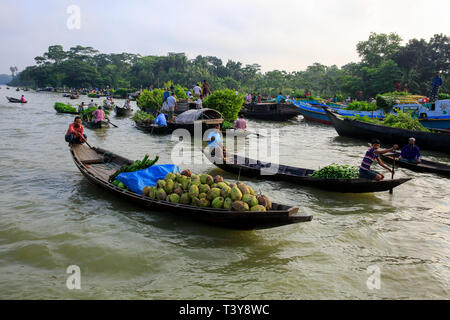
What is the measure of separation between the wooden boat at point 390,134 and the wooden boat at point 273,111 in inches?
285

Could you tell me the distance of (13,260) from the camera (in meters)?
4.64

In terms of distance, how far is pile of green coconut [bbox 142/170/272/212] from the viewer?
4.93 meters

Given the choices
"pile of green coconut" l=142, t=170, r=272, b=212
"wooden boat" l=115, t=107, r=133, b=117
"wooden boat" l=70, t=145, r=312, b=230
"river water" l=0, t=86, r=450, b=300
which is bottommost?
"river water" l=0, t=86, r=450, b=300

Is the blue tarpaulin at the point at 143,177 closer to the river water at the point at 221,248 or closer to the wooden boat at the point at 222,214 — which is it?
the wooden boat at the point at 222,214

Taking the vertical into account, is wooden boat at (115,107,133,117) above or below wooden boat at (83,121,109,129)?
above

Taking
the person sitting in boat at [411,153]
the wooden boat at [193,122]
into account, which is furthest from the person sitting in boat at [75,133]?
the person sitting in boat at [411,153]

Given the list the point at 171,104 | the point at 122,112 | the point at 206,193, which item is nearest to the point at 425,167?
the point at 206,193

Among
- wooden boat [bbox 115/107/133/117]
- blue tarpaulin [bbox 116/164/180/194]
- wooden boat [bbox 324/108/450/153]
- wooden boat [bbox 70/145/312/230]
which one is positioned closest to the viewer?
wooden boat [bbox 70/145/312/230]

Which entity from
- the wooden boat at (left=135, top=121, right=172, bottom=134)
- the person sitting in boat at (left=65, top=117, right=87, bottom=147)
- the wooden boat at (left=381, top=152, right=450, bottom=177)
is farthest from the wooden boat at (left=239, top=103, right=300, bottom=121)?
the person sitting in boat at (left=65, top=117, right=87, bottom=147)

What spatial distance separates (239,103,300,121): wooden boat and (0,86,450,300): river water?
16.7 metres

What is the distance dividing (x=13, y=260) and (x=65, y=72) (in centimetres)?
8597

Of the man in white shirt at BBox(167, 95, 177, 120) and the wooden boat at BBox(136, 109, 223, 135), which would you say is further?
the man in white shirt at BBox(167, 95, 177, 120)

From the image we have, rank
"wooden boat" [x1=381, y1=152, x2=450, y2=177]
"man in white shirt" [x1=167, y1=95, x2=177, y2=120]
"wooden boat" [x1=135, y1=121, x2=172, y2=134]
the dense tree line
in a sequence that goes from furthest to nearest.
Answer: the dense tree line < "man in white shirt" [x1=167, y1=95, x2=177, y2=120] < "wooden boat" [x1=135, y1=121, x2=172, y2=134] < "wooden boat" [x1=381, y1=152, x2=450, y2=177]

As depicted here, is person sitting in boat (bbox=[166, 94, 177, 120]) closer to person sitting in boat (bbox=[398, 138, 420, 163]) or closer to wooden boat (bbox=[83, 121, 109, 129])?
wooden boat (bbox=[83, 121, 109, 129])
